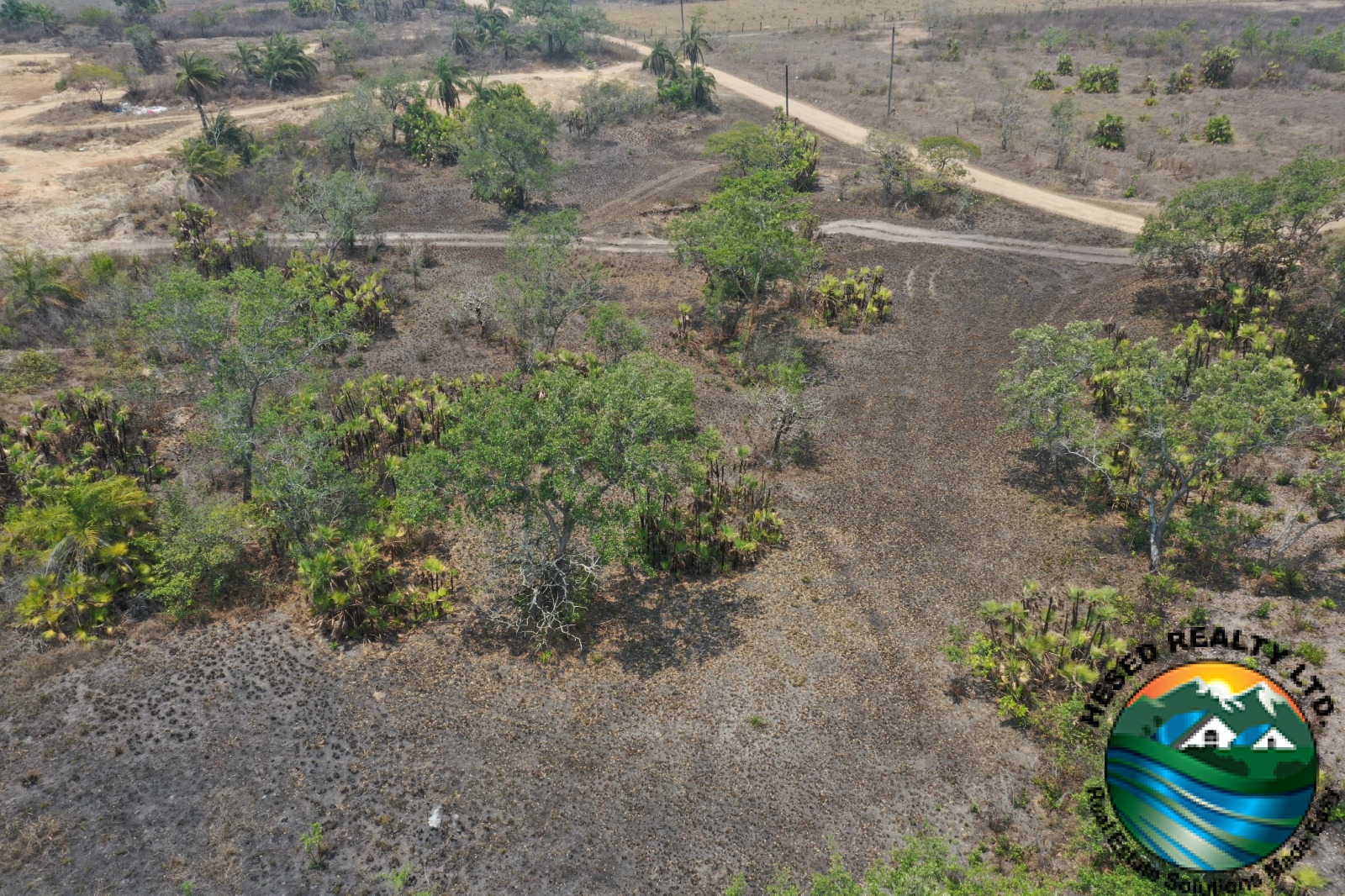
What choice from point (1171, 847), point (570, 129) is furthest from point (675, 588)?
point (570, 129)

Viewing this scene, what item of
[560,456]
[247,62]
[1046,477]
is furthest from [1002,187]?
[247,62]

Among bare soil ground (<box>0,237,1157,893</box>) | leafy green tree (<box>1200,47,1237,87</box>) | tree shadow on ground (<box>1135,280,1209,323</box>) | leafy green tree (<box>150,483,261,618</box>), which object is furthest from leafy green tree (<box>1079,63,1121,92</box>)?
leafy green tree (<box>150,483,261,618</box>)

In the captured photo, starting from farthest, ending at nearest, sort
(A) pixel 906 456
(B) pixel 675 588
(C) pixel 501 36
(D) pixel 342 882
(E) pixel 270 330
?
(C) pixel 501 36 → (A) pixel 906 456 → (E) pixel 270 330 → (B) pixel 675 588 → (D) pixel 342 882

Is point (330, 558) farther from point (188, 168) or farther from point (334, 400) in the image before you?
point (188, 168)

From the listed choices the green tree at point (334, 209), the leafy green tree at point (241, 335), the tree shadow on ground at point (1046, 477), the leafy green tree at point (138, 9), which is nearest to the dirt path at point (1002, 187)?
the tree shadow on ground at point (1046, 477)

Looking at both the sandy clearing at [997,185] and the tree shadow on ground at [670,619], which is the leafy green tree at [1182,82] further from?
the tree shadow on ground at [670,619]
